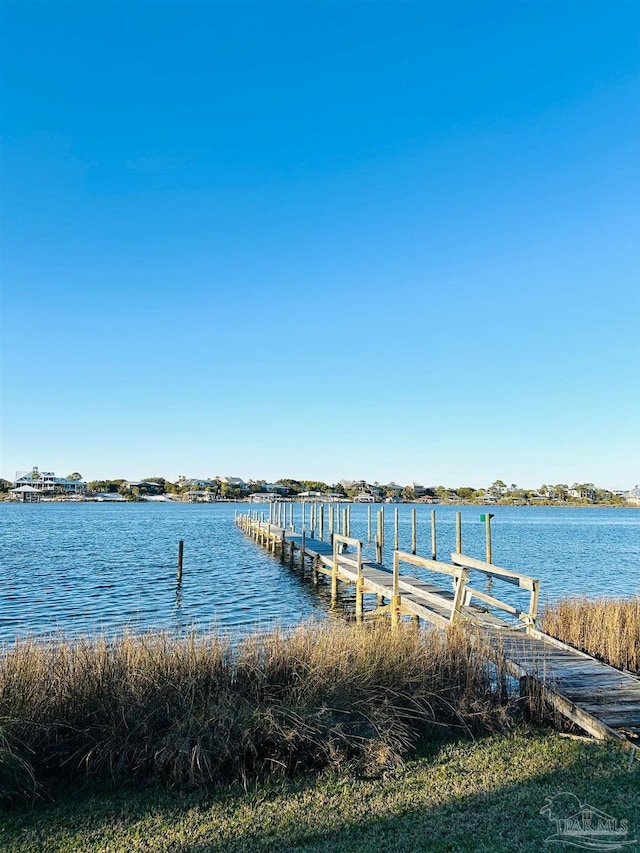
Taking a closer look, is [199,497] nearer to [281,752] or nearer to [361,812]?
[281,752]

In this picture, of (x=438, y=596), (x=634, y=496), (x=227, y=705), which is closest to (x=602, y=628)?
(x=438, y=596)

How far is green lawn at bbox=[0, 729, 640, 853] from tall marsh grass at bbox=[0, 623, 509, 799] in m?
0.35

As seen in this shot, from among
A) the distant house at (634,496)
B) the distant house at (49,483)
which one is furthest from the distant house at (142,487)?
the distant house at (634,496)

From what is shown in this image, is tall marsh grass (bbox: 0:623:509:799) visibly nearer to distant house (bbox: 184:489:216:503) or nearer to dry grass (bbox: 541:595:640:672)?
dry grass (bbox: 541:595:640:672)

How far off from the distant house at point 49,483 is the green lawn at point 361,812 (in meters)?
185

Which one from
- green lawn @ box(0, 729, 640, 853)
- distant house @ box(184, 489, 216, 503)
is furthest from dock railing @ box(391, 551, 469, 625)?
distant house @ box(184, 489, 216, 503)

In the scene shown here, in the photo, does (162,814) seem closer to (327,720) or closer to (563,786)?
(327,720)

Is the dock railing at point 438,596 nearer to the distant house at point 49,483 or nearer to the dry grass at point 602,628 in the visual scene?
the dry grass at point 602,628

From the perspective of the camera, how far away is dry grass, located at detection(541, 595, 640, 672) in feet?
34.3

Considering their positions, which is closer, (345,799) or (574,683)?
(345,799)

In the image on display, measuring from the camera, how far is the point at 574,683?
25.9 feet

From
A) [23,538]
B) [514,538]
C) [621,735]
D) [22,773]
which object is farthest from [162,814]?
[514,538]

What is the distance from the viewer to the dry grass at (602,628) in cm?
1047

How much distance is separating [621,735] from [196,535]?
5139 cm
